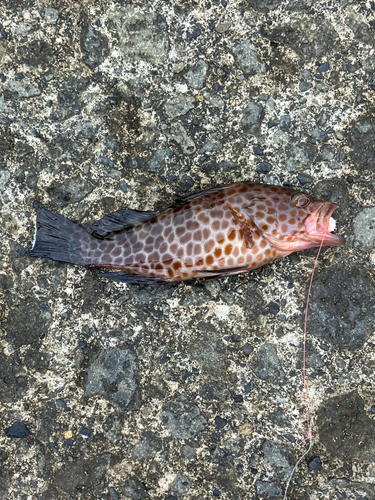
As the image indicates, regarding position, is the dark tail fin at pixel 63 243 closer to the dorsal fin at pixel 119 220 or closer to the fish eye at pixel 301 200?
the dorsal fin at pixel 119 220

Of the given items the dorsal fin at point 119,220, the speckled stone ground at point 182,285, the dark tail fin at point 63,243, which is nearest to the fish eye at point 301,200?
the speckled stone ground at point 182,285

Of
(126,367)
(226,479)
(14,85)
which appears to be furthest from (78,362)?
(14,85)

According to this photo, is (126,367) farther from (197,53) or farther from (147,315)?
(197,53)

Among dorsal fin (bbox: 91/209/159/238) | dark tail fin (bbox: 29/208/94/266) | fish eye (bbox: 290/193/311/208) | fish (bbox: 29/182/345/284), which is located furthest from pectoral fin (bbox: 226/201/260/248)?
dark tail fin (bbox: 29/208/94/266)

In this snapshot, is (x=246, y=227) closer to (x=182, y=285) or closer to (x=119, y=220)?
(x=182, y=285)

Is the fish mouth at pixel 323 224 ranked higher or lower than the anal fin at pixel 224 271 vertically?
higher

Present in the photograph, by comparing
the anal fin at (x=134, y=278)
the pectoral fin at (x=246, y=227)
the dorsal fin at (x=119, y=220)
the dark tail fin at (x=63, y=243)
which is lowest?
the anal fin at (x=134, y=278)

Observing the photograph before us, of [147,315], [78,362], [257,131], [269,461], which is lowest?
[269,461]

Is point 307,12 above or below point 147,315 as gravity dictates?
above
